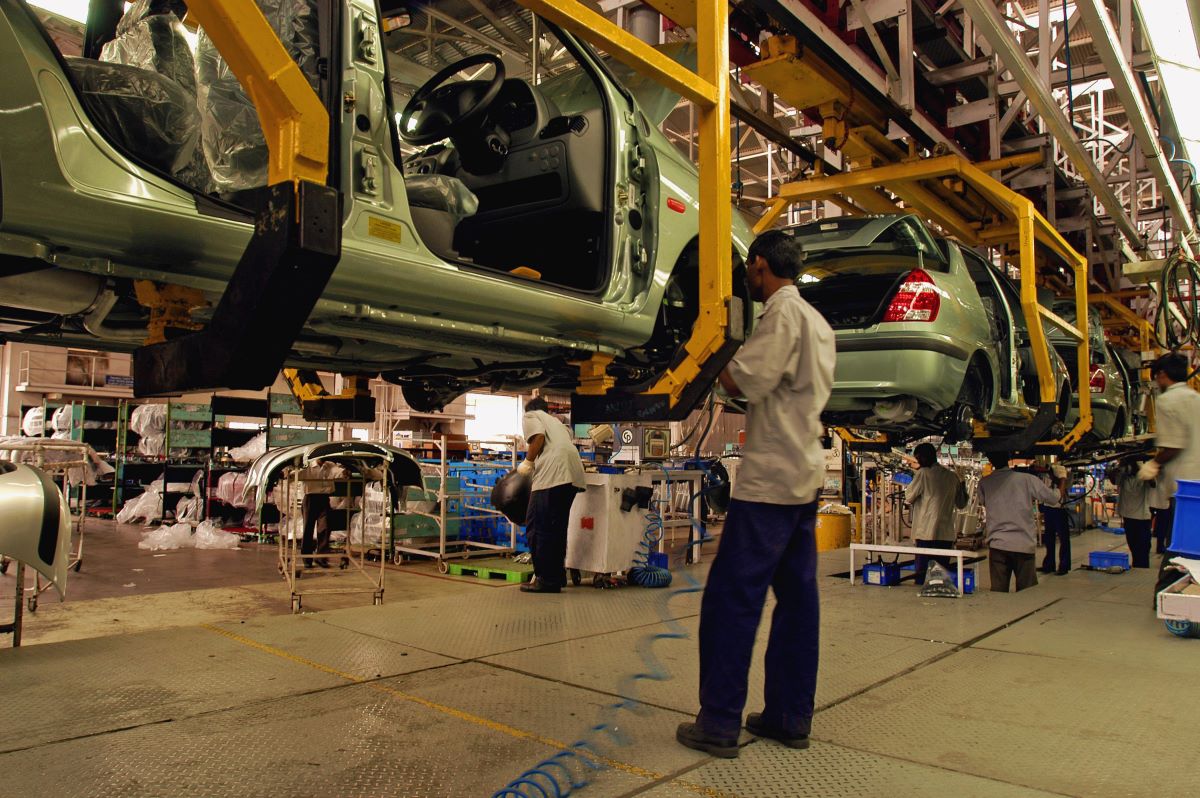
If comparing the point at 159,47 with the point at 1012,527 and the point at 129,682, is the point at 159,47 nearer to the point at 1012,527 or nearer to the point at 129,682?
the point at 129,682

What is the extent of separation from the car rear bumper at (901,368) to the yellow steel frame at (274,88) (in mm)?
3679

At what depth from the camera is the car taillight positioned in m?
4.71

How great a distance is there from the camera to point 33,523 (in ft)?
10.3

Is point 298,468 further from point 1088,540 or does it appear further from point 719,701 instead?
point 1088,540

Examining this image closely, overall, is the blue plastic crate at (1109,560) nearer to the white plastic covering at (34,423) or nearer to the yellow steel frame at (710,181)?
the yellow steel frame at (710,181)

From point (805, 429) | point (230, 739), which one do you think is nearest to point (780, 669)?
point (805, 429)

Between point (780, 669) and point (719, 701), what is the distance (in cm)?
26

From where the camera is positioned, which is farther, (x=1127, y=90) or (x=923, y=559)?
(x=923, y=559)

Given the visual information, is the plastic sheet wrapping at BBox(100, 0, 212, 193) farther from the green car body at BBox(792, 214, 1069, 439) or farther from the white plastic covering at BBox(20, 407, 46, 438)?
the white plastic covering at BBox(20, 407, 46, 438)

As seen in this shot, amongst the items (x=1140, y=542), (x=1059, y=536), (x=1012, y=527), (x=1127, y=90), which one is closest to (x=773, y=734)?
(x=1012, y=527)

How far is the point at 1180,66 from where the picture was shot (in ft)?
14.7

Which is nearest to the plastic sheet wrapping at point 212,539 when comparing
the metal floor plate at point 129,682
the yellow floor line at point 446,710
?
the metal floor plate at point 129,682

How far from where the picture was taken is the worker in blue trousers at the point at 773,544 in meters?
2.34

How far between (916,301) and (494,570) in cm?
400
